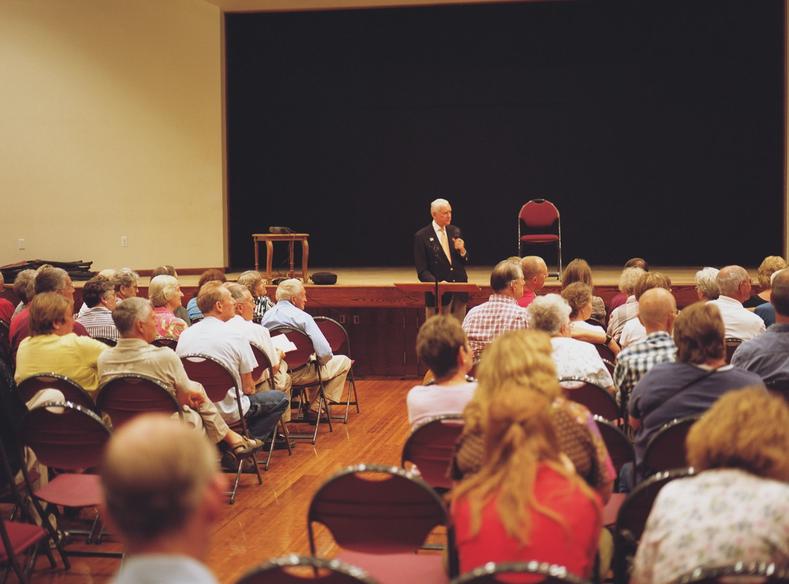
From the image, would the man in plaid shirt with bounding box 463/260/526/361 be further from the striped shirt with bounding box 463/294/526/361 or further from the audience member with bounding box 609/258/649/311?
the audience member with bounding box 609/258/649/311

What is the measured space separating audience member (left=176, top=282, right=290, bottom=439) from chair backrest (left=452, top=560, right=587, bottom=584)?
144 inches

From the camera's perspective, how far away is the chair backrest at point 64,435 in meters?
4.04

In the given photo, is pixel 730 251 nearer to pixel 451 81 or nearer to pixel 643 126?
pixel 643 126

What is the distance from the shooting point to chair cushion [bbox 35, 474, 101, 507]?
396 cm

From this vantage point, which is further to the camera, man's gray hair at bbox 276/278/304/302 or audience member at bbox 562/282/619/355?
man's gray hair at bbox 276/278/304/302

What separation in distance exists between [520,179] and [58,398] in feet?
38.0

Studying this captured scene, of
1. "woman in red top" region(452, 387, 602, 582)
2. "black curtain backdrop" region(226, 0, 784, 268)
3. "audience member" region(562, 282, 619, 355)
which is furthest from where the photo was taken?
"black curtain backdrop" region(226, 0, 784, 268)

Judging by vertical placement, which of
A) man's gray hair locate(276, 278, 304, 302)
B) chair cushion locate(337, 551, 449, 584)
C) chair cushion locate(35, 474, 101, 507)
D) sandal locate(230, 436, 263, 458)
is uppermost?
man's gray hair locate(276, 278, 304, 302)

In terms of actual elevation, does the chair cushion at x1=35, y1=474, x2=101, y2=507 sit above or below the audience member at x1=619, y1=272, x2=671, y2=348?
below

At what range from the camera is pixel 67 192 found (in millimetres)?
13172

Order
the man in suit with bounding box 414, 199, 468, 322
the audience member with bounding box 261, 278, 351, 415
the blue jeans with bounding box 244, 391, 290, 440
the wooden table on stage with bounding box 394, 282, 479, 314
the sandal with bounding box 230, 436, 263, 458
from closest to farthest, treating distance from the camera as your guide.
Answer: the sandal with bounding box 230, 436, 263, 458 < the blue jeans with bounding box 244, 391, 290, 440 < the audience member with bounding box 261, 278, 351, 415 < the wooden table on stage with bounding box 394, 282, 479, 314 < the man in suit with bounding box 414, 199, 468, 322

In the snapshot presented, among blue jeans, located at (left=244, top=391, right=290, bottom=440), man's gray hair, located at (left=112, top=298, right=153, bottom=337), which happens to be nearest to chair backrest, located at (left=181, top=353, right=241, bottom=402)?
man's gray hair, located at (left=112, top=298, right=153, bottom=337)

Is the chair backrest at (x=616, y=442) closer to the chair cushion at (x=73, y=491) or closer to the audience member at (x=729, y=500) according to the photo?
the audience member at (x=729, y=500)

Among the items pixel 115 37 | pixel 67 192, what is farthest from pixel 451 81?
pixel 67 192
